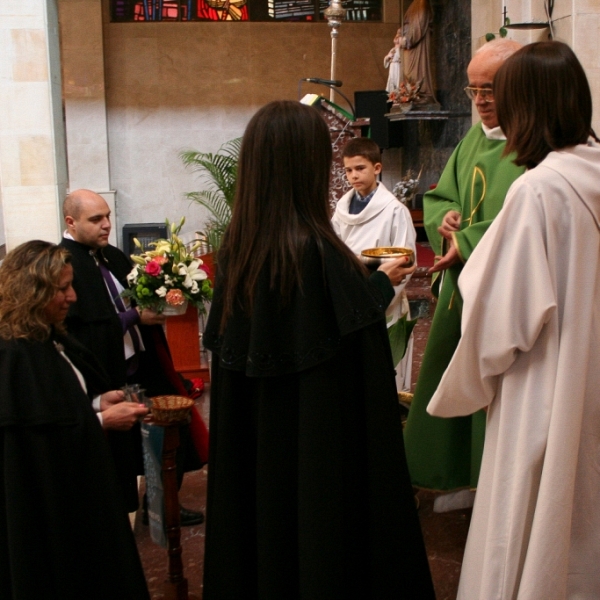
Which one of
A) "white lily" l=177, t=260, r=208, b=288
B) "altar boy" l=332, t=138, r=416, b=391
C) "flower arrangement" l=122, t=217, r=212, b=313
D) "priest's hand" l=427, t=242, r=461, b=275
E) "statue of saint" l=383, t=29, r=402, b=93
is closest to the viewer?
"priest's hand" l=427, t=242, r=461, b=275

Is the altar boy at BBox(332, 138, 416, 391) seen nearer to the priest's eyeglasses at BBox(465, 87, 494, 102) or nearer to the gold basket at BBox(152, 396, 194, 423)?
the priest's eyeglasses at BBox(465, 87, 494, 102)

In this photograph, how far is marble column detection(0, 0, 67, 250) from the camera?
23.4ft

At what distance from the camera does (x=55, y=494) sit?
2.65m

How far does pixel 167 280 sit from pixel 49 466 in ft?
5.15

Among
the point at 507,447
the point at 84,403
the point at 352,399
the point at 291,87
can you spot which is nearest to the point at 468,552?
the point at 507,447

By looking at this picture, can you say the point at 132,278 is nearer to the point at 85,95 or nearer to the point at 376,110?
the point at 376,110

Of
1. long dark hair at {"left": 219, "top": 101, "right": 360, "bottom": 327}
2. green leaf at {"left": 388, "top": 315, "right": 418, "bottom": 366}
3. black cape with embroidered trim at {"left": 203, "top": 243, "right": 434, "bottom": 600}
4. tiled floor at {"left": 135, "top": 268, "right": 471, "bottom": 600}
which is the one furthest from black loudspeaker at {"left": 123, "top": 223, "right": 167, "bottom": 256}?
long dark hair at {"left": 219, "top": 101, "right": 360, "bottom": 327}

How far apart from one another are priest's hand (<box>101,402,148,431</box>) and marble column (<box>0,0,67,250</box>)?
484cm

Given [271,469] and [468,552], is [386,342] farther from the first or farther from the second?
[468,552]

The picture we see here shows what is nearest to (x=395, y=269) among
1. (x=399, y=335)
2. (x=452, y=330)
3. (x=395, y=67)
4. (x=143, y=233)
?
(x=452, y=330)

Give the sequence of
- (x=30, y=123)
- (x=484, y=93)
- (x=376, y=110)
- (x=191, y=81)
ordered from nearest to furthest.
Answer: (x=484, y=93) < (x=30, y=123) < (x=376, y=110) < (x=191, y=81)

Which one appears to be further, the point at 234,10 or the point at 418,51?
the point at 234,10

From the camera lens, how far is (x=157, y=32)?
13.0 meters

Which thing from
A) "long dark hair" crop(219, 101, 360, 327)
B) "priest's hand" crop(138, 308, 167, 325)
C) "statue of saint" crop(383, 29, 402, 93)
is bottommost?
"priest's hand" crop(138, 308, 167, 325)
